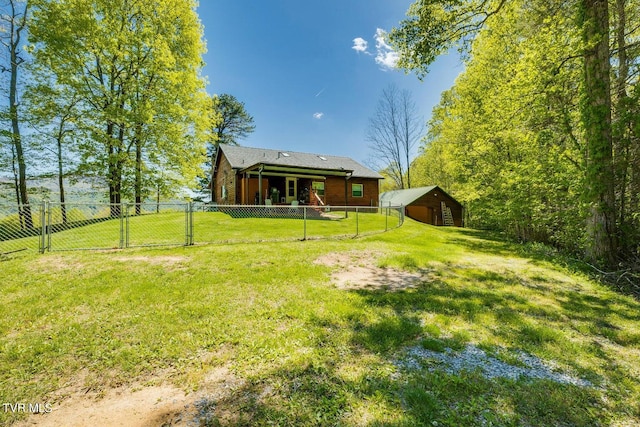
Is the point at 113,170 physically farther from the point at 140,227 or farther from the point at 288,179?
the point at 288,179

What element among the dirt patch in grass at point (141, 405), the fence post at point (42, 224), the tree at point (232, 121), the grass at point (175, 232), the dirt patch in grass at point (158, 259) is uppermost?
the tree at point (232, 121)

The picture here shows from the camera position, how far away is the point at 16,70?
12828 millimetres

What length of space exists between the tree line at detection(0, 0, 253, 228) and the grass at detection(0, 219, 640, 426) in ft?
33.0

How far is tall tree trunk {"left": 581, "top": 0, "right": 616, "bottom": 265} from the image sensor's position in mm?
6004

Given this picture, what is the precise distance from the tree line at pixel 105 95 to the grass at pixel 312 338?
10.1 metres

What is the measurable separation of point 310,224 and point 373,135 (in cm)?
2382

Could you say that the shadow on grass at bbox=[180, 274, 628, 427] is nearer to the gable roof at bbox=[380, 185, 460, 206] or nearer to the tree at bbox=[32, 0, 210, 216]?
the tree at bbox=[32, 0, 210, 216]

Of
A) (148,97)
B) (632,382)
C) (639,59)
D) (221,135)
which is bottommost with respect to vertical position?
(632,382)

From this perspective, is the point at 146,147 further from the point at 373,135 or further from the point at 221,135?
the point at 373,135

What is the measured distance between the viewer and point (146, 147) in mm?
14859

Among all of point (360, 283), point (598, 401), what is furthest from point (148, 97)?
point (598, 401)

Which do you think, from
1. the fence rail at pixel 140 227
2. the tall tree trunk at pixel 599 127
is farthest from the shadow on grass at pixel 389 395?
the fence rail at pixel 140 227

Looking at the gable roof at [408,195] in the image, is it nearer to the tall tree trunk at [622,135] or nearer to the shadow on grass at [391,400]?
the tall tree trunk at [622,135]

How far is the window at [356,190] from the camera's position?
2167 centimetres
